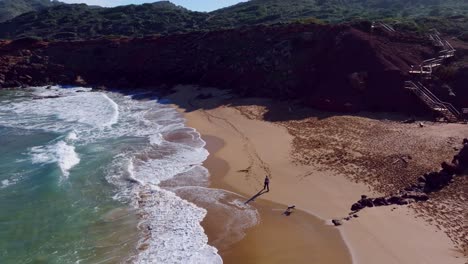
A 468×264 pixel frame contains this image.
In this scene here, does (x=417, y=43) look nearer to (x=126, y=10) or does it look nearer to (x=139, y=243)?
(x=139, y=243)

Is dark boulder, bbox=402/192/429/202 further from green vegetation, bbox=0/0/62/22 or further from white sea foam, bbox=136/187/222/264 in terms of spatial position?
green vegetation, bbox=0/0/62/22

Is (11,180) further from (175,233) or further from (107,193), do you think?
(175,233)

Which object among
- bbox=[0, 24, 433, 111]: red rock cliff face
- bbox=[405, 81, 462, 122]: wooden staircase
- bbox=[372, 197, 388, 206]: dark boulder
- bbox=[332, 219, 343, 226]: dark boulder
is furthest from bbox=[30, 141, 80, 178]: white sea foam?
bbox=[405, 81, 462, 122]: wooden staircase

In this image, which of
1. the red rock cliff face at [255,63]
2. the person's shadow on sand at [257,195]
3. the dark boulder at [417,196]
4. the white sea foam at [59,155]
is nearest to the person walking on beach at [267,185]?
the person's shadow on sand at [257,195]

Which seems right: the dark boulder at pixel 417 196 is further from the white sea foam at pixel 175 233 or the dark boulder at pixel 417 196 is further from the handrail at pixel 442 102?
the handrail at pixel 442 102

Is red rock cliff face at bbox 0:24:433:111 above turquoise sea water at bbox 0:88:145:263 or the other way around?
above

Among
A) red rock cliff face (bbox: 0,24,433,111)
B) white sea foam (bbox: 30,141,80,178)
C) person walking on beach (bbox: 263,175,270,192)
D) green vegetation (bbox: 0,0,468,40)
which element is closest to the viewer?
person walking on beach (bbox: 263,175,270,192)

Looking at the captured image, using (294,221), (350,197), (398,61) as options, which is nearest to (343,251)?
(294,221)

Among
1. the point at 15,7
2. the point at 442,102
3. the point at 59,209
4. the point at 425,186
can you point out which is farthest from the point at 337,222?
the point at 15,7
